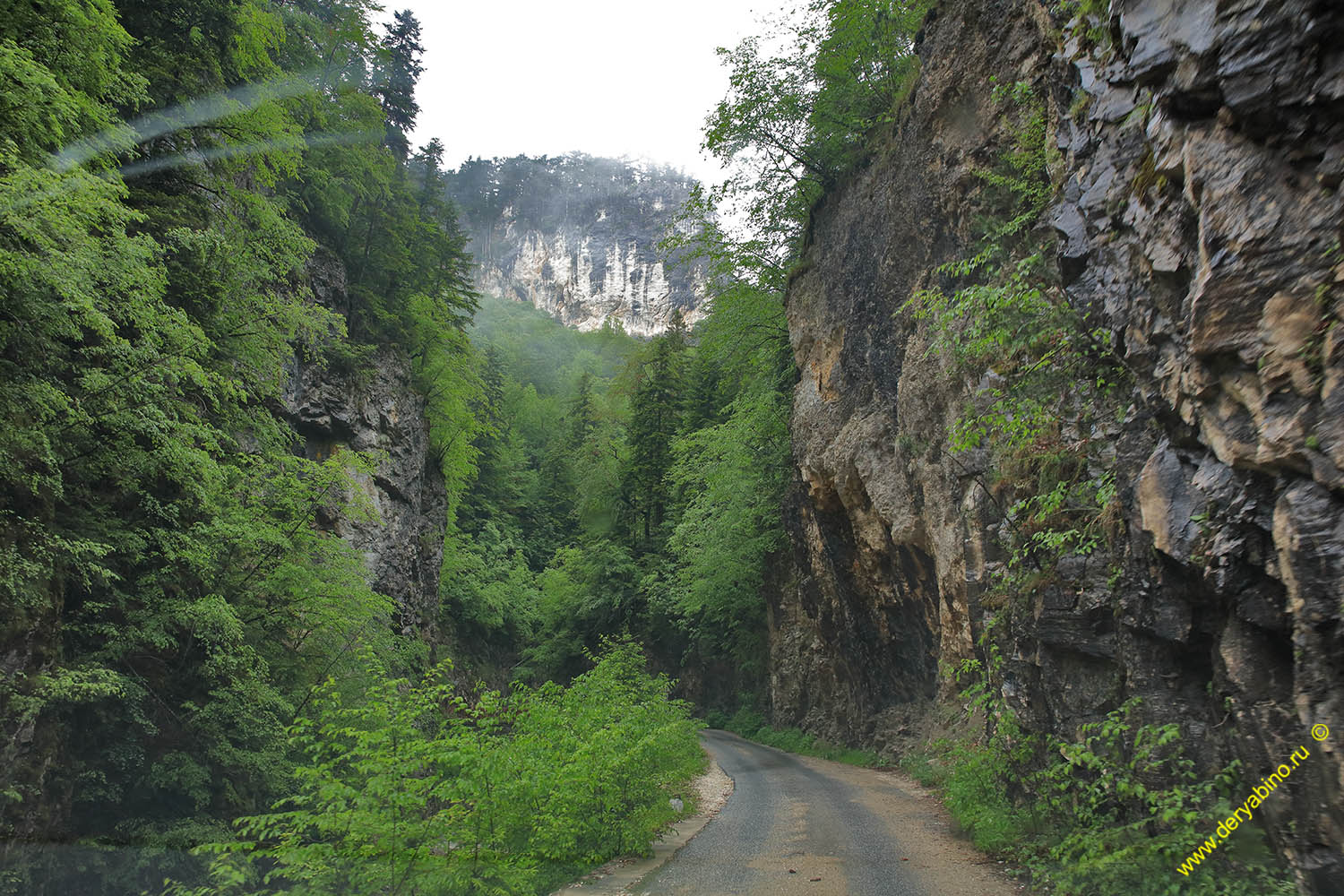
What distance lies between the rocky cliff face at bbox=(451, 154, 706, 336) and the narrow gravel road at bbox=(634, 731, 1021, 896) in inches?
2791

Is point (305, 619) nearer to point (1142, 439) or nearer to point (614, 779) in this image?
point (614, 779)

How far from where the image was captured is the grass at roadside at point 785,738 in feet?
51.9

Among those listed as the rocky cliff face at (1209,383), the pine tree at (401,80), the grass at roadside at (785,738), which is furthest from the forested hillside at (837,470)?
the pine tree at (401,80)

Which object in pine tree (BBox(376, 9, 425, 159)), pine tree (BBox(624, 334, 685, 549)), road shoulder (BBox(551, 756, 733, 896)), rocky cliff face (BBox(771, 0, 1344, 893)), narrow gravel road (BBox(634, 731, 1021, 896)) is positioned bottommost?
road shoulder (BBox(551, 756, 733, 896))

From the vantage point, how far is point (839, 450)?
50.5ft

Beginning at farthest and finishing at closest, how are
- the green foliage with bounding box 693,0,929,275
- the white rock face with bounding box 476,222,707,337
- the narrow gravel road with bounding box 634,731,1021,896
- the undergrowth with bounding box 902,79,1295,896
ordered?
1. the white rock face with bounding box 476,222,707,337
2. the green foliage with bounding box 693,0,929,275
3. the narrow gravel road with bounding box 634,731,1021,896
4. the undergrowth with bounding box 902,79,1295,896

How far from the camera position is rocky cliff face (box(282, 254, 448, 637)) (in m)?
17.1

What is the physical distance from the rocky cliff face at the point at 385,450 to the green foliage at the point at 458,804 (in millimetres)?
8408

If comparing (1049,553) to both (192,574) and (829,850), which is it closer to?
(829,850)

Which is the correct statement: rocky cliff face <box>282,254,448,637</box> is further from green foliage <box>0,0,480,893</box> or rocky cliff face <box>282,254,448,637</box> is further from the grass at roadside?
the grass at roadside

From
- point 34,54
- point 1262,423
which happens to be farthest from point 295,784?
point 1262,423
